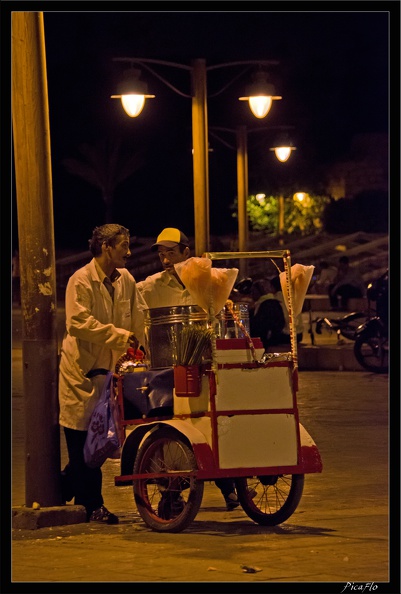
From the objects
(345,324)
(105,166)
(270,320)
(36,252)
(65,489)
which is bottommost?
(65,489)

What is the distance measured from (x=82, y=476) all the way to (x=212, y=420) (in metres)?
1.25

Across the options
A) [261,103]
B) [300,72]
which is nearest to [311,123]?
[300,72]

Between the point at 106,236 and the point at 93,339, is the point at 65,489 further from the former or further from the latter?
the point at 106,236

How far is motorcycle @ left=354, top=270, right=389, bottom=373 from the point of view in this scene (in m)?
20.2

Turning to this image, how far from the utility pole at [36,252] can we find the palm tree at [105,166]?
53716mm

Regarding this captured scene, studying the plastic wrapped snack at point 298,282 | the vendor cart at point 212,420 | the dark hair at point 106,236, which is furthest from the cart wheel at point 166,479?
the dark hair at point 106,236

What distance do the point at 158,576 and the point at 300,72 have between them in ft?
210

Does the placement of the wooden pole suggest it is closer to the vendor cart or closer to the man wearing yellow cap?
the man wearing yellow cap

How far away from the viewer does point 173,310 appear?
9062 mm

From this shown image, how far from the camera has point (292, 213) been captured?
65.5 metres

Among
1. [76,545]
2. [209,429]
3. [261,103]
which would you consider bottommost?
[76,545]

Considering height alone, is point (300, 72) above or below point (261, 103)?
above

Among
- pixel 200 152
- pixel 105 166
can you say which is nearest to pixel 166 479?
pixel 200 152
